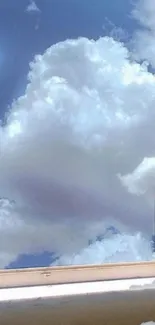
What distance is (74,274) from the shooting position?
2.50 ft

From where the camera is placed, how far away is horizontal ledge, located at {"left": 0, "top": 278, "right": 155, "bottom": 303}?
668 millimetres

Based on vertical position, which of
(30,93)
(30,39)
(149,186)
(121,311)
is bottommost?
(121,311)

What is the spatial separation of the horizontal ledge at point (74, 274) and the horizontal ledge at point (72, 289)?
19 millimetres

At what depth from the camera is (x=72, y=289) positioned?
702 millimetres

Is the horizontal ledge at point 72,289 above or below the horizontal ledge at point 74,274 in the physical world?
below

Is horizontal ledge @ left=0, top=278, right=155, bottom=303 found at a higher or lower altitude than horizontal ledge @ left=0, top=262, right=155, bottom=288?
lower

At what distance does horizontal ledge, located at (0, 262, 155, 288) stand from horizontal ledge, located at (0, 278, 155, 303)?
0.7 inches

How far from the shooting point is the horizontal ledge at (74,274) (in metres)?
0.73

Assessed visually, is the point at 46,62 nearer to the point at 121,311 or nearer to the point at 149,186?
the point at 149,186

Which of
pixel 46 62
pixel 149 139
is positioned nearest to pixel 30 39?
pixel 46 62

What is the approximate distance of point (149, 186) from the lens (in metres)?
0.94

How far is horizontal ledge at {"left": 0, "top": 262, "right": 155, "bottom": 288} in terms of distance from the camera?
2.40 feet

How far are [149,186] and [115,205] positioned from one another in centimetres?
9

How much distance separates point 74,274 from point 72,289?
6cm
